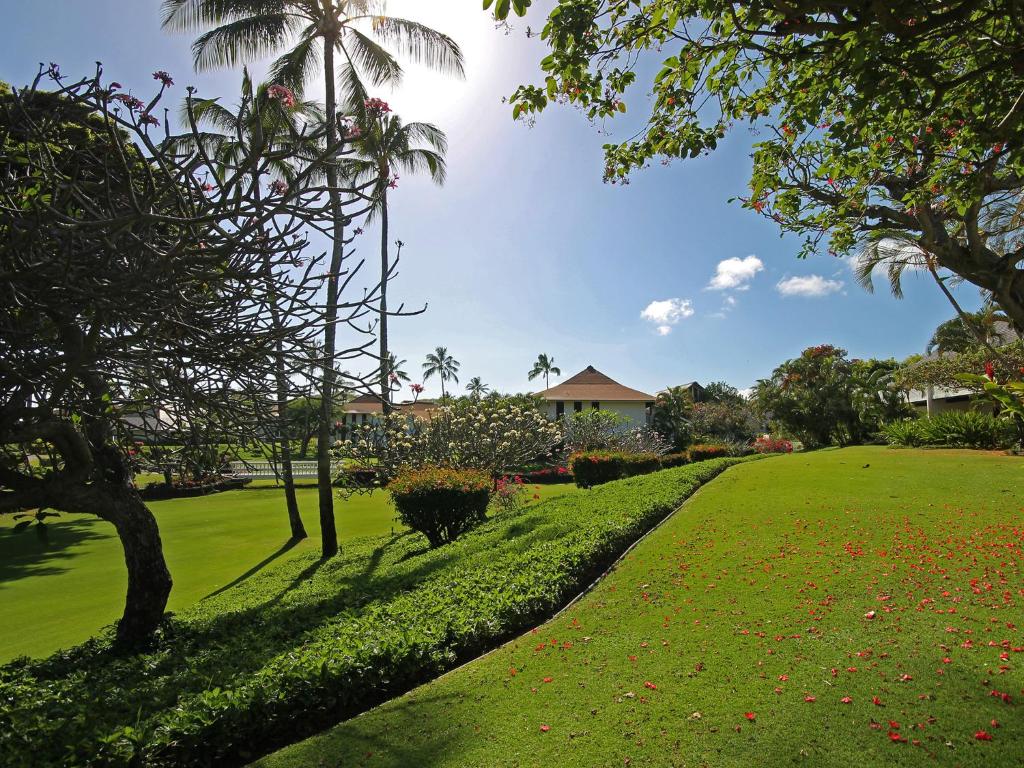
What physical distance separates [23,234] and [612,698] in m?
4.87

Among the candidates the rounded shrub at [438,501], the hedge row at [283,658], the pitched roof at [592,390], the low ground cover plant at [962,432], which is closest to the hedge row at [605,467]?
the rounded shrub at [438,501]

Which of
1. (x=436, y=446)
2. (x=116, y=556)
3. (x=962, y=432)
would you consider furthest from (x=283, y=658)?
(x=962, y=432)

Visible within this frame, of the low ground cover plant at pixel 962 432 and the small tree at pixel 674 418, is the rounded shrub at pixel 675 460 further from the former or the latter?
the small tree at pixel 674 418

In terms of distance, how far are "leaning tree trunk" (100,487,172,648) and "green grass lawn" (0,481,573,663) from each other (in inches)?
39.9

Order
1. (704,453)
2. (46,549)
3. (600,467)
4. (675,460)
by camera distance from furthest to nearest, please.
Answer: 1. (675,460)
2. (704,453)
3. (600,467)
4. (46,549)

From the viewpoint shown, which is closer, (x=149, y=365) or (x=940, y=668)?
(x=149, y=365)

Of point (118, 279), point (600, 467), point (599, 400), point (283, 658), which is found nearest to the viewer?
point (118, 279)

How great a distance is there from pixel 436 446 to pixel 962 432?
19643mm

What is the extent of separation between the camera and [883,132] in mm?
5574

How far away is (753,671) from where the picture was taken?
464cm

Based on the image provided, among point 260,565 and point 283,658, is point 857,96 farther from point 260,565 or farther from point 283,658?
point 260,565

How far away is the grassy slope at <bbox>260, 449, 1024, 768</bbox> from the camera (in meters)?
3.66

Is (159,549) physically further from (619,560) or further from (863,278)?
(863,278)

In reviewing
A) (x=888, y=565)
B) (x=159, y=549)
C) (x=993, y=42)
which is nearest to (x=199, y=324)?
(x=159, y=549)
